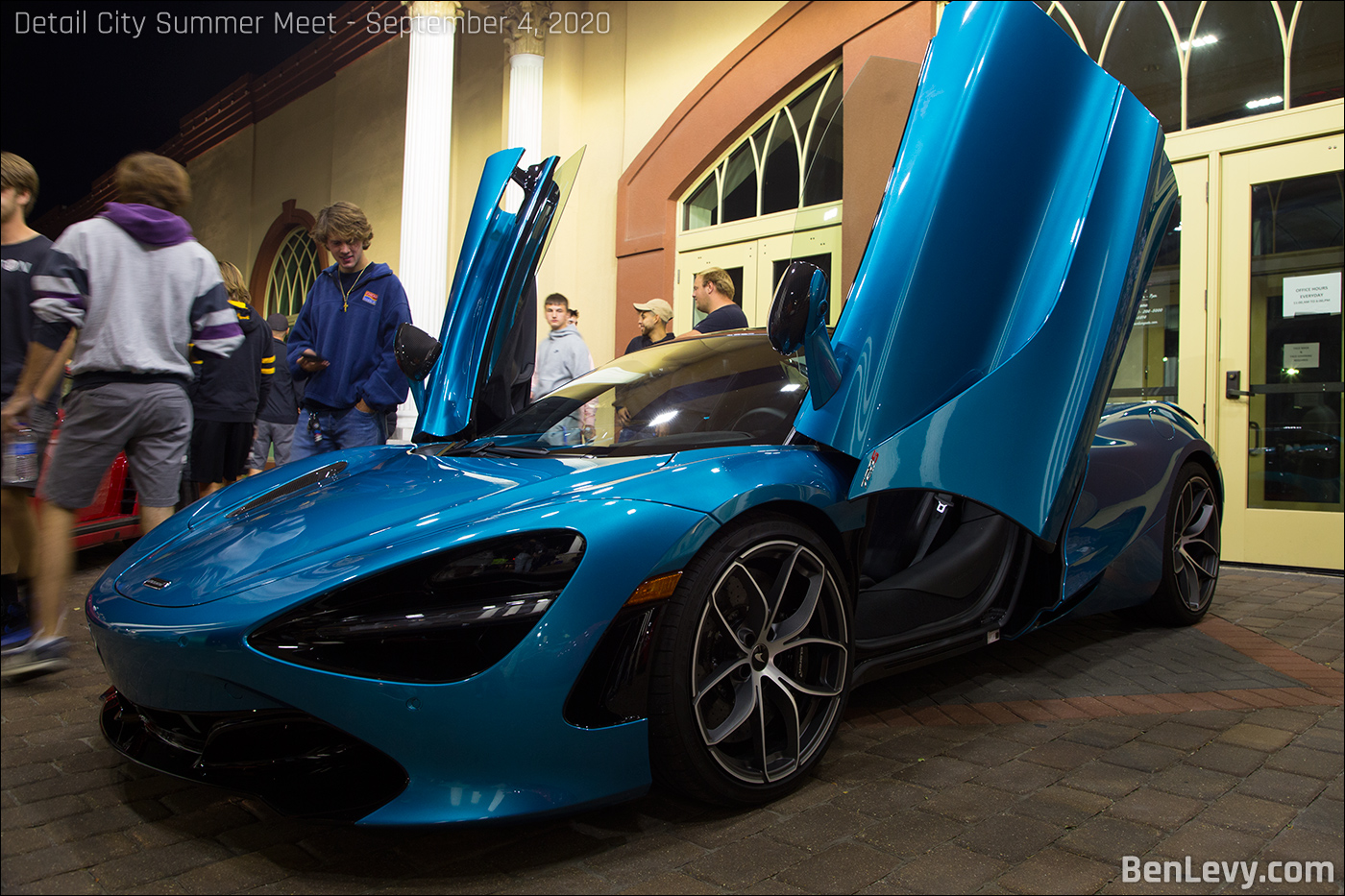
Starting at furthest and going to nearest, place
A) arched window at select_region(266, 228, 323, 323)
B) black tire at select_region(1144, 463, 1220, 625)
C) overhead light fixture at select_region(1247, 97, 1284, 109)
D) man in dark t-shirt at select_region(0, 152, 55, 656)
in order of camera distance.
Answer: arched window at select_region(266, 228, 323, 323) → overhead light fixture at select_region(1247, 97, 1284, 109) → black tire at select_region(1144, 463, 1220, 625) → man in dark t-shirt at select_region(0, 152, 55, 656)

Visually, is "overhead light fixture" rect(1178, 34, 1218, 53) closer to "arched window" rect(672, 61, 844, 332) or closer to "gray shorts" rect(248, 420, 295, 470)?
"arched window" rect(672, 61, 844, 332)

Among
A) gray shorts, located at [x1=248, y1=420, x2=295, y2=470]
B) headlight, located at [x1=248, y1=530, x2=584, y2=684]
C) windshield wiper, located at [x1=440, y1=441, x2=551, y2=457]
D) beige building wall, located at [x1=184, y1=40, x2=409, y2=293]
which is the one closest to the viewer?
headlight, located at [x1=248, y1=530, x2=584, y2=684]

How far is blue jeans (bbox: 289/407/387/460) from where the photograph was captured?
392 cm

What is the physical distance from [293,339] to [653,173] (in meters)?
5.31

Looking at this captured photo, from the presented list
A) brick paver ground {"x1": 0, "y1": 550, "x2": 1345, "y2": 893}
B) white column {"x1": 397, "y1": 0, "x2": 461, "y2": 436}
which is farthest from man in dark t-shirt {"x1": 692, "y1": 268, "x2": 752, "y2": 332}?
→ white column {"x1": 397, "y1": 0, "x2": 461, "y2": 436}

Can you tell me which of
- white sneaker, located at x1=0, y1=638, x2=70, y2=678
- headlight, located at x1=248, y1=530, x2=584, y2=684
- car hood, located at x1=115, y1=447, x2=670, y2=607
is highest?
car hood, located at x1=115, y1=447, x2=670, y2=607

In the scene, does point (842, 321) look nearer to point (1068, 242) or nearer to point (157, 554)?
point (1068, 242)

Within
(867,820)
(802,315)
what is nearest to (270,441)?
(802,315)

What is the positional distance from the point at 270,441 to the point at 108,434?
11.3ft

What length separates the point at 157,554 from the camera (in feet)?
6.59

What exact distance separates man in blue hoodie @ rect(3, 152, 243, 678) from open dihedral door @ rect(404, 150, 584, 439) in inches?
29.5

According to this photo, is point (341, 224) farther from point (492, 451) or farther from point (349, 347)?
point (492, 451)

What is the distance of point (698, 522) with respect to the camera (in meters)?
1.82

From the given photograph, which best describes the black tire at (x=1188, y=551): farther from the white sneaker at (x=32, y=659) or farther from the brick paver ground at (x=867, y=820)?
the white sneaker at (x=32, y=659)
